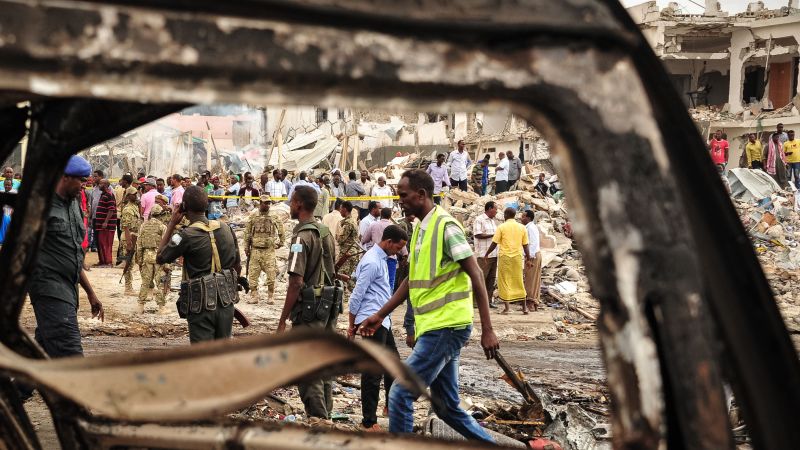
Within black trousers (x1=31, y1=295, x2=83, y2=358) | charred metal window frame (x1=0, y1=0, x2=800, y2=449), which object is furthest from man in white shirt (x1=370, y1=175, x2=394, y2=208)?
charred metal window frame (x1=0, y1=0, x2=800, y2=449)

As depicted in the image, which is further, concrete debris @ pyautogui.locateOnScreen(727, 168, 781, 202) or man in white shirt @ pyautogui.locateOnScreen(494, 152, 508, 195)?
man in white shirt @ pyautogui.locateOnScreen(494, 152, 508, 195)

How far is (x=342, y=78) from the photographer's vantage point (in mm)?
1078

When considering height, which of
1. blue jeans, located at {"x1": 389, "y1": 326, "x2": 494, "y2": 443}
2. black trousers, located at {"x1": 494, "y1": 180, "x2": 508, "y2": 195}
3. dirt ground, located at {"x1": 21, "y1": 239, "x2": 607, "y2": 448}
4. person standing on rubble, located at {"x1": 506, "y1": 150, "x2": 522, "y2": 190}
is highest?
person standing on rubble, located at {"x1": 506, "y1": 150, "x2": 522, "y2": 190}

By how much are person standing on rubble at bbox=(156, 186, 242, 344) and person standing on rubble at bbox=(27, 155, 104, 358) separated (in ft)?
2.75

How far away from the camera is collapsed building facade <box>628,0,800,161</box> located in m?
36.8

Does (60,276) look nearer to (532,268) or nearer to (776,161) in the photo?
(532,268)

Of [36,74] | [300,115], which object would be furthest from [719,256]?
[300,115]

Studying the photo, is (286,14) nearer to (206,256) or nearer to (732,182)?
(206,256)

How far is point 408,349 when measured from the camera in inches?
422

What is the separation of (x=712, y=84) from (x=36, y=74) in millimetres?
45549

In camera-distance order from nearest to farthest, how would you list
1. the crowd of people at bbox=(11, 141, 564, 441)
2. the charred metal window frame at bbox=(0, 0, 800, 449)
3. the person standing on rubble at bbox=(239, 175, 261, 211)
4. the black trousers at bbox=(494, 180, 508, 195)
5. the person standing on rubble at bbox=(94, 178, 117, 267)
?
the charred metal window frame at bbox=(0, 0, 800, 449)
the crowd of people at bbox=(11, 141, 564, 441)
the person standing on rubble at bbox=(94, 178, 117, 267)
the person standing on rubble at bbox=(239, 175, 261, 211)
the black trousers at bbox=(494, 180, 508, 195)

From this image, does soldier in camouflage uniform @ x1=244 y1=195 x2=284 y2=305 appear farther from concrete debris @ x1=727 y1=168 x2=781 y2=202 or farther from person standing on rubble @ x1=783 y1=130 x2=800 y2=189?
person standing on rubble @ x1=783 y1=130 x2=800 y2=189

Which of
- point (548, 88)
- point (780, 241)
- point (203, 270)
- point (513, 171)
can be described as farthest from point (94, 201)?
point (548, 88)

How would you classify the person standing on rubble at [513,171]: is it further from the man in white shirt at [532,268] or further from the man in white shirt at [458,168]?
the man in white shirt at [532,268]
